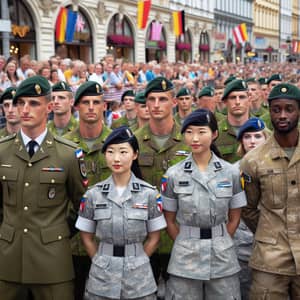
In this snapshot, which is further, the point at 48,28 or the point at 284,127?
the point at 48,28

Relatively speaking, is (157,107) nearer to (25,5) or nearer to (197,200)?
(197,200)

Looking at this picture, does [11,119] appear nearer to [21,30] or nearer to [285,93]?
[285,93]

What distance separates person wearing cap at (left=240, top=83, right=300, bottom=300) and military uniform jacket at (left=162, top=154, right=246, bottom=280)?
21 centimetres

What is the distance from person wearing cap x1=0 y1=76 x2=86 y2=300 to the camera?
377 cm

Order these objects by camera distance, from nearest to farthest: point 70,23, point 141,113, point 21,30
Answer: point 141,113
point 70,23
point 21,30

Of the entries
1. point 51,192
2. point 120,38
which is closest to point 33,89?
point 51,192

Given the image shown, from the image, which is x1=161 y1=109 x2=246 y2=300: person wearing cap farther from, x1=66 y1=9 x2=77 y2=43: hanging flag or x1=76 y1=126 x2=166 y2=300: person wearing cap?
x1=66 y1=9 x2=77 y2=43: hanging flag

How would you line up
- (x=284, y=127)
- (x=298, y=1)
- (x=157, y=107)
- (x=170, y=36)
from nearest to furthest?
(x=284, y=127)
(x=157, y=107)
(x=170, y=36)
(x=298, y=1)

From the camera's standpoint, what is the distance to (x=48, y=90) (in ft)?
12.8

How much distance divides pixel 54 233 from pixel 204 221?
3.70 ft

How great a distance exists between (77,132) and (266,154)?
84.6 inches

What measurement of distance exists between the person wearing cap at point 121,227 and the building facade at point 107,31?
57.9 feet

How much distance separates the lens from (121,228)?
3.76 meters

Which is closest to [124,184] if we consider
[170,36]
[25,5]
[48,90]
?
[48,90]
